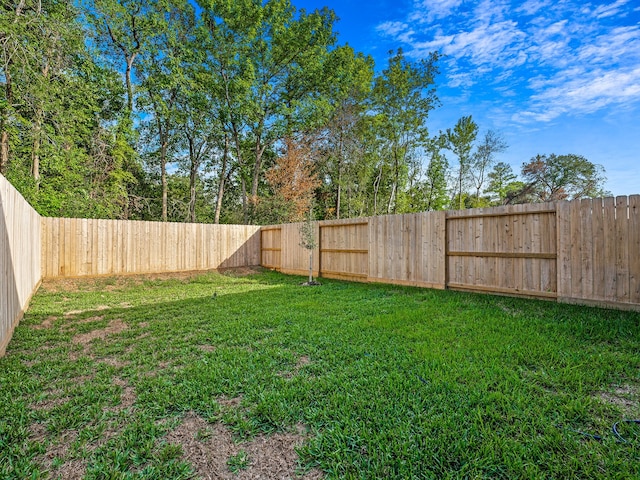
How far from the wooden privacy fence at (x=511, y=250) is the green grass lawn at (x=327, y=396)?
0.57 meters

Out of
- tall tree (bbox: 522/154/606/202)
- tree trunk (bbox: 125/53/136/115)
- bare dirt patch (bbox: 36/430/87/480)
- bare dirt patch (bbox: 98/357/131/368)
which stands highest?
tree trunk (bbox: 125/53/136/115)

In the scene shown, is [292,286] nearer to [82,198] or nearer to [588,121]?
[82,198]

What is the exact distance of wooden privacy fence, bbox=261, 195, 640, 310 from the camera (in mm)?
3857

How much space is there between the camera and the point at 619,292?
12.5 ft

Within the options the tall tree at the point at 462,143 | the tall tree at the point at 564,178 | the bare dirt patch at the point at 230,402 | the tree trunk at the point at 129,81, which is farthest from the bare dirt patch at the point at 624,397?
the tall tree at the point at 564,178

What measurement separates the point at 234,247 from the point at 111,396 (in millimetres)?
7980

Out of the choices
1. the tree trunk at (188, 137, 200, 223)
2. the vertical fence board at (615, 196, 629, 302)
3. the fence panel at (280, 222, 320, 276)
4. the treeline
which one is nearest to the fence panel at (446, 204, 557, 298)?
the vertical fence board at (615, 196, 629, 302)

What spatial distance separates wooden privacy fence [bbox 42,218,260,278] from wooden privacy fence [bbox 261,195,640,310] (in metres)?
3.70

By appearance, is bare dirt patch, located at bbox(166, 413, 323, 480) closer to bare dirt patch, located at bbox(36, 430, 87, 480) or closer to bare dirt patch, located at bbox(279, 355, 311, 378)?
bare dirt patch, located at bbox(36, 430, 87, 480)

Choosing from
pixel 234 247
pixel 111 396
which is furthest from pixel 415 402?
pixel 234 247

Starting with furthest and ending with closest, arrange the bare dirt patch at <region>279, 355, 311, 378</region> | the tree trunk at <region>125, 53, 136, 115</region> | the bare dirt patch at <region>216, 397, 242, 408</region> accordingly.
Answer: the tree trunk at <region>125, 53, 136, 115</region>
the bare dirt patch at <region>279, 355, 311, 378</region>
the bare dirt patch at <region>216, 397, 242, 408</region>

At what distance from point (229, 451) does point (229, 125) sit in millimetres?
14219

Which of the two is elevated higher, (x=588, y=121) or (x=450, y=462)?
(x=588, y=121)

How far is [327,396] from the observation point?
6.25ft
